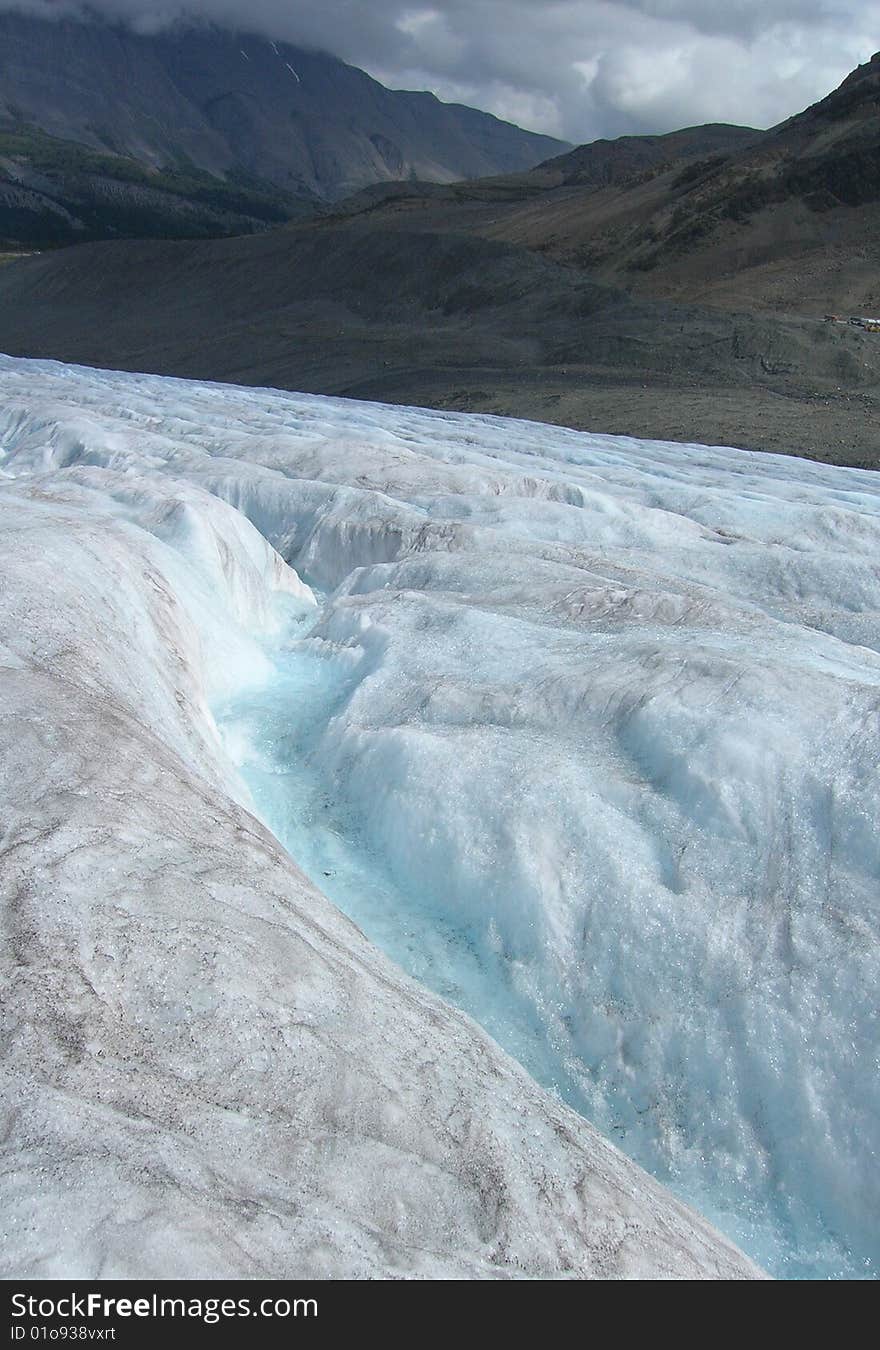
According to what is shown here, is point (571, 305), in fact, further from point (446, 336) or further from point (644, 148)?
point (644, 148)

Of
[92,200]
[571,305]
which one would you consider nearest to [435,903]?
[571,305]

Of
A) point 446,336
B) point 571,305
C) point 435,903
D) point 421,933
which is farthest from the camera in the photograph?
point 446,336

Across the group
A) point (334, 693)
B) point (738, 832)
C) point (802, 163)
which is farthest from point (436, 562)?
point (802, 163)

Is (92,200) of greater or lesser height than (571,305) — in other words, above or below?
above

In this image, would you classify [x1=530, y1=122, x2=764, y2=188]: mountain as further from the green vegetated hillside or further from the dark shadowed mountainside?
the green vegetated hillside

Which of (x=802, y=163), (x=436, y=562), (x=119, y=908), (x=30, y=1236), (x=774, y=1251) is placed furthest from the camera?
(x=802, y=163)

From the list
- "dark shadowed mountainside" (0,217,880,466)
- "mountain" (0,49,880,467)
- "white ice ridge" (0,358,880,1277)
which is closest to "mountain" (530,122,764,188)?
"mountain" (0,49,880,467)

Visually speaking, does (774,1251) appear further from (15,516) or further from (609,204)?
(609,204)

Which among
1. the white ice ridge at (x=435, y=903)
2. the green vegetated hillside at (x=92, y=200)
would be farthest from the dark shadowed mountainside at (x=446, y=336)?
the green vegetated hillside at (x=92, y=200)

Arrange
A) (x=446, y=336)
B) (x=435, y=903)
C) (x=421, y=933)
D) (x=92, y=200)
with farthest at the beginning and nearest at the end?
(x=92, y=200) → (x=446, y=336) → (x=435, y=903) → (x=421, y=933)
